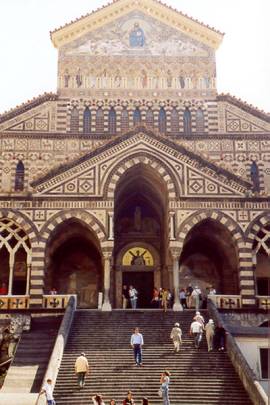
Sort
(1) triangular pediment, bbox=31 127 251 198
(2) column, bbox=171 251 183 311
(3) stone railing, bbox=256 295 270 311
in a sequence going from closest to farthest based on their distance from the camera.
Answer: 1. (2) column, bbox=171 251 183 311
2. (3) stone railing, bbox=256 295 270 311
3. (1) triangular pediment, bbox=31 127 251 198

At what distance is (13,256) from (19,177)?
824 centimetres

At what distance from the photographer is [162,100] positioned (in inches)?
1484

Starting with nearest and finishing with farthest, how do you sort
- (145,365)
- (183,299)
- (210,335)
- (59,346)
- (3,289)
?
1. (145,365)
2. (59,346)
3. (210,335)
4. (183,299)
5. (3,289)

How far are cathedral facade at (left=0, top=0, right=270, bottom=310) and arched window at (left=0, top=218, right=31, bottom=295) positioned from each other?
0.07m

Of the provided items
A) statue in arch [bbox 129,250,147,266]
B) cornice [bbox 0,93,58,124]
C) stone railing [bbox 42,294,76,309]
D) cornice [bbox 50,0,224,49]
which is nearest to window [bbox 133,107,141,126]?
cornice [bbox 0,93,58,124]

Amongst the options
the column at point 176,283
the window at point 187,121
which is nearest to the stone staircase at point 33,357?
the column at point 176,283

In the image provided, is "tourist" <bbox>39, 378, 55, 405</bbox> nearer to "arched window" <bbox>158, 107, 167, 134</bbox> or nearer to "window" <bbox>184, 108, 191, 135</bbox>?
"arched window" <bbox>158, 107, 167, 134</bbox>

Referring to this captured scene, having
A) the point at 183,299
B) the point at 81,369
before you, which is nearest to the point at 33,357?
the point at 81,369

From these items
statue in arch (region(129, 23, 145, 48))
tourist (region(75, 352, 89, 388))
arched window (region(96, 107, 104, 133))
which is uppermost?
statue in arch (region(129, 23, 145, 48))

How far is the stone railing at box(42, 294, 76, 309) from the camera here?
90.3 feet

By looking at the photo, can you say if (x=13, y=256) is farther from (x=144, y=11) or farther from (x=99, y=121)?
(x=144, y=11)

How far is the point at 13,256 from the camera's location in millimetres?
28422

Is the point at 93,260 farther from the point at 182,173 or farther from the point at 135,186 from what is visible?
the point at 182,173

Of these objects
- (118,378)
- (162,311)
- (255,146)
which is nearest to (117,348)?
(118,378)
